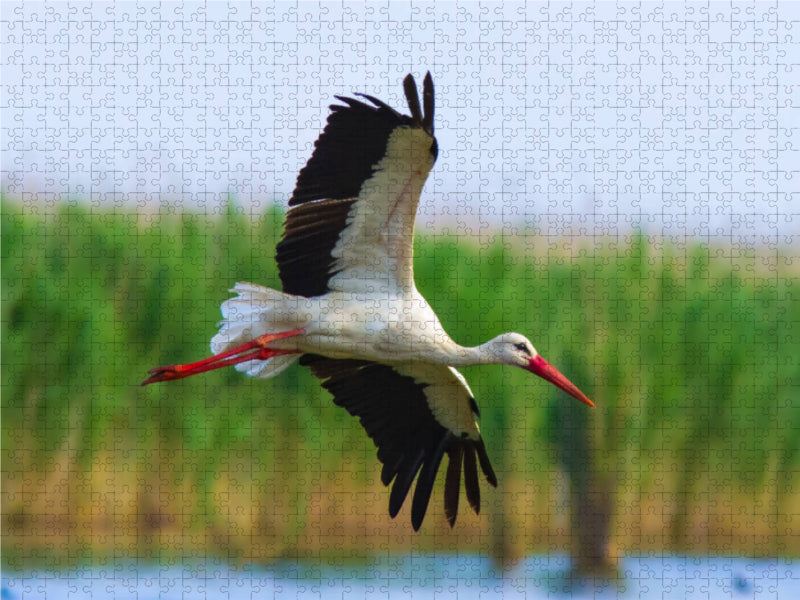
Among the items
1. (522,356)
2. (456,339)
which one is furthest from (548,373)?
(456,339)

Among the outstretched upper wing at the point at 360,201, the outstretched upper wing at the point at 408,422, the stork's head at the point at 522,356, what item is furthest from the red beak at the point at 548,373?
the outstretched upper wing at the point at 360,201

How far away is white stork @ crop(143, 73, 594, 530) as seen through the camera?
541 centimetres

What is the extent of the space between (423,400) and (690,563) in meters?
3.38

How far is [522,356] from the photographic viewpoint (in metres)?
6.07

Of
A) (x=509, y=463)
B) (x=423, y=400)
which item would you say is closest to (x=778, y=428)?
(x=509, y=463)

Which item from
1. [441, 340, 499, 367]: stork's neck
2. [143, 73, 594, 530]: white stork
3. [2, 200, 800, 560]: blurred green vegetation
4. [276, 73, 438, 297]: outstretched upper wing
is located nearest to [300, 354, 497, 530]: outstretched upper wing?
[143, 73, 594, 530]: white stork

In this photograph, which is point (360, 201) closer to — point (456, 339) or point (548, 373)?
point (548, 373)

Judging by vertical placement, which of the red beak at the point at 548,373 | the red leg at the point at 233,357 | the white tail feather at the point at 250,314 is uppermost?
the white tail feather at the point at 250,314

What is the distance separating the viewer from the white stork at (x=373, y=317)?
5.41 m

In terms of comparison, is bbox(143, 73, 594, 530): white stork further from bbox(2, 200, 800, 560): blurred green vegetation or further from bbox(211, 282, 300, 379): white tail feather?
bbox(2, 200, 800, 560): blurred green vegetation

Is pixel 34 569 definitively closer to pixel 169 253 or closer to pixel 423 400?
pixel 169 253

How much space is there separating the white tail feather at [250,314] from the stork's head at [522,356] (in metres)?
1.04

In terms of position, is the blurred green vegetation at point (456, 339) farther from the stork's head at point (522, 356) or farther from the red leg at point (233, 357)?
the red leg at point (233, 357)

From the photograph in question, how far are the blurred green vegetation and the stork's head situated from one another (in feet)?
10.4
